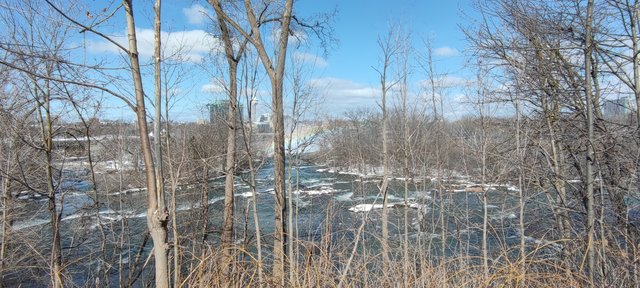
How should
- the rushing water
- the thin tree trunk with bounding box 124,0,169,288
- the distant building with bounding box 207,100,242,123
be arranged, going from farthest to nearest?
the rushing water → the distant building with bounding box 207,100,242,123 → the thin tree trunk with bounding box 124,0,169,288

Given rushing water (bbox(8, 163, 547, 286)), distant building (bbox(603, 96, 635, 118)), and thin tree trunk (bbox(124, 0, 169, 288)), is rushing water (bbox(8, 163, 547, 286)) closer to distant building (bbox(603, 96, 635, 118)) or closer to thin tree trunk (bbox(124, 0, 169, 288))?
distant building (bbox(603, 96, 635, 118))

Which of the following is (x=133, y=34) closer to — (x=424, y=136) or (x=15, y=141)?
(x=15, y=141)

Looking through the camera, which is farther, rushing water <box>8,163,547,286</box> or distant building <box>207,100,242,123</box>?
rushing water <box>8,163,547,286</box>

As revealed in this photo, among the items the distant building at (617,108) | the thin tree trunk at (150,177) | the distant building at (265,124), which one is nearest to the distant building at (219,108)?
the distant building at (265,124)

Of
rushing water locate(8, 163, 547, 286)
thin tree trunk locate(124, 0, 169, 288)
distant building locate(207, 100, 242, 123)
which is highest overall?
distant building locate(207, 100, 242, 123)

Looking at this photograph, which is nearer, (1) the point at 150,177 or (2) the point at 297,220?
(1) the point at 150,177

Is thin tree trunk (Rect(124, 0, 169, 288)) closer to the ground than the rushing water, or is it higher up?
higher up

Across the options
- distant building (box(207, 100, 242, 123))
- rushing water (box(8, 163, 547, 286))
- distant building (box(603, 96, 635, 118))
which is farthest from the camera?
rushing water (box(8, 163, 547, 286))

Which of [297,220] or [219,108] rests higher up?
[219,108]

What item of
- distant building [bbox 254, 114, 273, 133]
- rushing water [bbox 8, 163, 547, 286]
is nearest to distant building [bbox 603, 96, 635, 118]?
rushing water [bbox 8, 163, 547, 286]

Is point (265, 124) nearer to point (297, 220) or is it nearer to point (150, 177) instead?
point (297, 220)

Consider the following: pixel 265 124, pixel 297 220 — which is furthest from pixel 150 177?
pixel 297 220

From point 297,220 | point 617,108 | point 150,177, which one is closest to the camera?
point 150,177

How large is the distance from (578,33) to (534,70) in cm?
123
